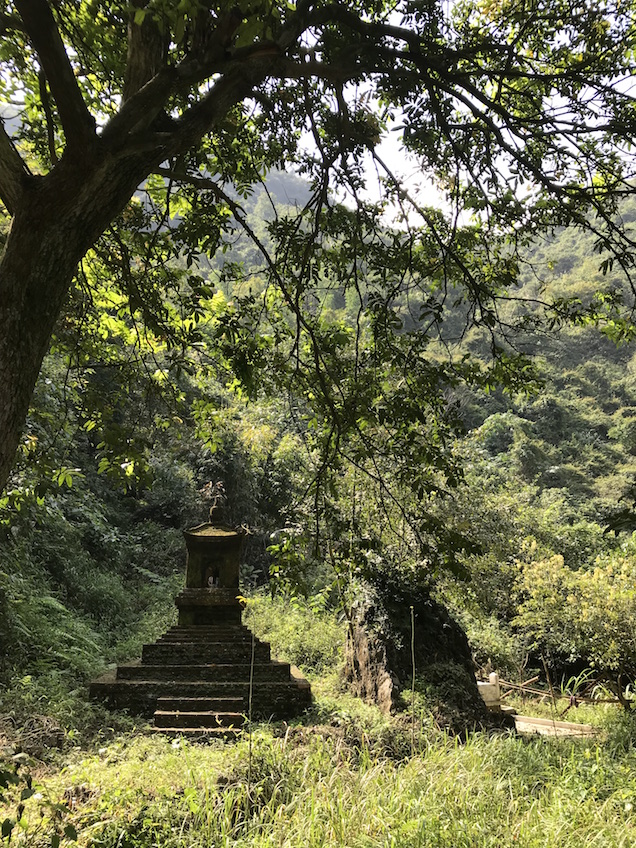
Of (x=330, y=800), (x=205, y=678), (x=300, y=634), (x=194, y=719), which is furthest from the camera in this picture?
(x=300, y=634)

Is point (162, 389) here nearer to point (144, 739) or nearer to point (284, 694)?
point (144, 739)

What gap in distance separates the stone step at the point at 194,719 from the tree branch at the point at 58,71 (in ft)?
19.8

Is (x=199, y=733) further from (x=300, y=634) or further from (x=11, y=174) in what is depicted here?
(x=11, y=174)

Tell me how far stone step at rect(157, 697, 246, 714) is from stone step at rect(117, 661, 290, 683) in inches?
21.0

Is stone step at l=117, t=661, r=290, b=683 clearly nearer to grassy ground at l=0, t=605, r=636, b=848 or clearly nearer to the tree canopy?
grassy ground at l=0, t=605, r=636, b=848

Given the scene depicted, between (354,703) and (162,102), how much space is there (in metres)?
6.83

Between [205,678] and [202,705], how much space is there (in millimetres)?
656

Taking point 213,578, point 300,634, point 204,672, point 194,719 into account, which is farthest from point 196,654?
point 300,634

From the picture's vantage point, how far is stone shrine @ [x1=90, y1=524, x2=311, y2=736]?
6.60m

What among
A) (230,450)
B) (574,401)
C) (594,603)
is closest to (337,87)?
(594,603)

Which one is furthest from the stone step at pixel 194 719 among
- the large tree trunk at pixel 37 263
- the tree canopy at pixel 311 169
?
the large tree trunk at pixel 37 263

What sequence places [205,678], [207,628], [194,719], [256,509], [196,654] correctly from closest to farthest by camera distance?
[194,719], [205,678], [196,654], [207,628], [256,509]

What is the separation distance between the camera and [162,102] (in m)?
2.15

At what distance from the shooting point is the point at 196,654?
7.78 meters
